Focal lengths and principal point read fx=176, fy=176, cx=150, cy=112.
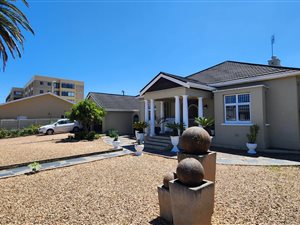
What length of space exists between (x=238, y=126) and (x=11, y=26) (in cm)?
1348

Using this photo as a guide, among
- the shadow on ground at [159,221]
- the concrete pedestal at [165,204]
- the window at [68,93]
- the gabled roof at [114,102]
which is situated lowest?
the shadow on ground at [159,221]

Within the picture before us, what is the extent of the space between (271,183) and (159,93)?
9.86 metres

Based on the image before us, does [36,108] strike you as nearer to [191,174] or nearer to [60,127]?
[60,127]

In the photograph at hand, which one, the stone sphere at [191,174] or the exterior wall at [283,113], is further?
the exterior wall at [283,113]

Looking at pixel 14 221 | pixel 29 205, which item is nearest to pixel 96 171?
pixel 29 205

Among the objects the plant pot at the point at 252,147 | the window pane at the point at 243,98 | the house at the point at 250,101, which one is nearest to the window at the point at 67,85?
the house at the point at 250,101

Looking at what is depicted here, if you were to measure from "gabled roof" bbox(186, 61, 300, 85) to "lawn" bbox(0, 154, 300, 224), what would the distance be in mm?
6738

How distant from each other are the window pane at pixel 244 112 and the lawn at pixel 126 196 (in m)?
4.79

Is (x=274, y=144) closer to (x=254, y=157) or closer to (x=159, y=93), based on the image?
(x=254, y=157)

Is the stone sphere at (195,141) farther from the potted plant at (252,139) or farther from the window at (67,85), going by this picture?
the window at (67,85)

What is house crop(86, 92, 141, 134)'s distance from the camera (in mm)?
22747

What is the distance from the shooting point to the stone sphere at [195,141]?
4.44 m

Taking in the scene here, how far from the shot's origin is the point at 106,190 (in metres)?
5.48

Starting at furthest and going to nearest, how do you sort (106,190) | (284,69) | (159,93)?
1. (159,93)
2. (284,69)
3. (106,190)
